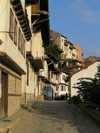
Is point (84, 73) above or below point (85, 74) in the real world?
above

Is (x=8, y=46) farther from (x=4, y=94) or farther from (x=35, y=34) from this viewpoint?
(x=35, y=34)

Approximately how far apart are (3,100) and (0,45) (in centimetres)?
294

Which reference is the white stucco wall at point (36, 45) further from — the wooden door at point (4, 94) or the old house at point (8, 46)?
the wooden door at point (4, 94)

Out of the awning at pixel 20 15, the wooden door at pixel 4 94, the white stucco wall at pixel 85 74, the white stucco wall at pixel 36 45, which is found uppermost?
the white stucco wall at pixel 36 45

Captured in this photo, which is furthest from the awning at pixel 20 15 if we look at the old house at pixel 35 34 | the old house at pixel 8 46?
the old house at pixel 35 34

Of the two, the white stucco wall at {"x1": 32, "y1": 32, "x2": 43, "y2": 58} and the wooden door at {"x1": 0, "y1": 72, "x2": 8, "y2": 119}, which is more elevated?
the white stucco wall at {"x1": 32, "y1": 32, "x2": 43, "y2": 58}

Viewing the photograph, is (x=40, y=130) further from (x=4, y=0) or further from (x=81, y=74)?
(x=81, y=74)

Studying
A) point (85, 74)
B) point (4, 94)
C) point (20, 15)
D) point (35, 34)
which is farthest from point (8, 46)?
point (85, 74)

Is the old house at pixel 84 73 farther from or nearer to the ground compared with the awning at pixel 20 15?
nearer to the ground

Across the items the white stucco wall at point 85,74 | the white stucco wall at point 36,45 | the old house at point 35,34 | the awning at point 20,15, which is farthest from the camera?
the white stucco wall at point 85,74

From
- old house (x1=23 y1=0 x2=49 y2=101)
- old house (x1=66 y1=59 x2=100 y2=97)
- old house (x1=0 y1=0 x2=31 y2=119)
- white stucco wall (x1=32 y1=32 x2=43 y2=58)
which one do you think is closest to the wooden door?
old house (x1=0 y1=0 x2=31 y2=119)

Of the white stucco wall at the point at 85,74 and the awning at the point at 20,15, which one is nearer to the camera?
the awning at the point at 20,15

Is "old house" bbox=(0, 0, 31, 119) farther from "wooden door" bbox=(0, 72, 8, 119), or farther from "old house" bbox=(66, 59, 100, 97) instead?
"old house" bbox=(66, 59, 100, 97)

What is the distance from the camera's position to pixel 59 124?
10.9 m
